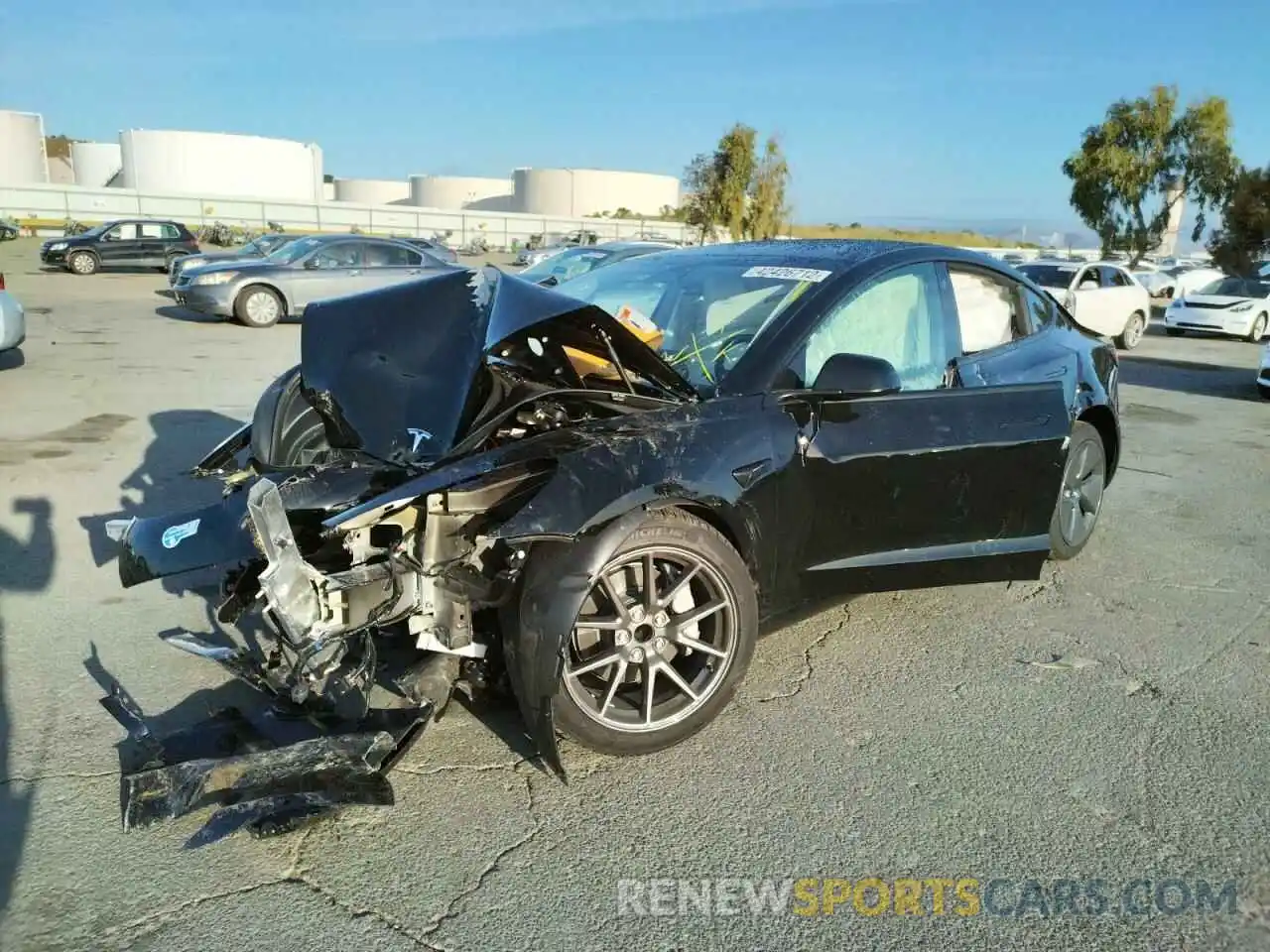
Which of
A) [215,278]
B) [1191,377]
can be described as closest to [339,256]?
[215,278]

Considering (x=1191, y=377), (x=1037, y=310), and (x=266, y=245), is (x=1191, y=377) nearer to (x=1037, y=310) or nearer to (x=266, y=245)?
(x=1037, y=310)

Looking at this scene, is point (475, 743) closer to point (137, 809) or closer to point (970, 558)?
point (137, 809)

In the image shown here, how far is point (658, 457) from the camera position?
3.10 metres

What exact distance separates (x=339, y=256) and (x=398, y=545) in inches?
600

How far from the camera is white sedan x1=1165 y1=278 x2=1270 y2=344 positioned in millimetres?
20453

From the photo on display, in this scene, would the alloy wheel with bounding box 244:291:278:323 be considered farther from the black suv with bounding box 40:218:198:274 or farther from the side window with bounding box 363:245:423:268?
the black suv with bounding box 40:218:198:274

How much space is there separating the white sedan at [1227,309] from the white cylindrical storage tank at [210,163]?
244 ft

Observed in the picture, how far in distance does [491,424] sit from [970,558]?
212 cm

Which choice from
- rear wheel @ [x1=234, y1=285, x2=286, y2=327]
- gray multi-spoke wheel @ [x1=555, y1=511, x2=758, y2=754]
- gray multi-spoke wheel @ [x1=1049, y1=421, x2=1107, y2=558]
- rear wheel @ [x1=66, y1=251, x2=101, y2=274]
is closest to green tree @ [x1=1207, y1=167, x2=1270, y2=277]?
rear wheel @ [x1=234, y1=285, x2=286, y2=327]

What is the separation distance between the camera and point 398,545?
2.95 meters

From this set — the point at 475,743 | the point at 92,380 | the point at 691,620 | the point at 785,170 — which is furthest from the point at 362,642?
the point at 785,170

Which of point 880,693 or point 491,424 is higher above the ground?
→ point 491,424

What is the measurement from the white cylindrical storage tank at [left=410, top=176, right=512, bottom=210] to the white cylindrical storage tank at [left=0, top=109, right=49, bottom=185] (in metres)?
40.8

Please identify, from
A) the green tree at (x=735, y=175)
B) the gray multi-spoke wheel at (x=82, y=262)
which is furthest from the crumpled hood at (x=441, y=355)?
the green tree at (x=735, y=175)
